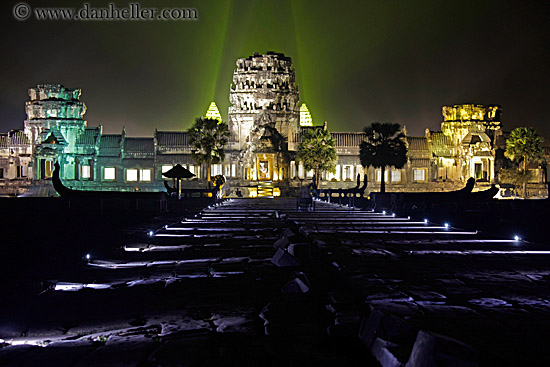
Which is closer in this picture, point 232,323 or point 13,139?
point 232,323

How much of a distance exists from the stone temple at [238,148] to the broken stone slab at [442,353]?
70858 mm

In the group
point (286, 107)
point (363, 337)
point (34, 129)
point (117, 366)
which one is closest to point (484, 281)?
point (363, 337)

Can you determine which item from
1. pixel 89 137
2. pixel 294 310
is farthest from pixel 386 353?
pixel 89 137

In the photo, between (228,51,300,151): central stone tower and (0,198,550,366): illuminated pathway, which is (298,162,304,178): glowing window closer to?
(228,51,300,151): central stone tower

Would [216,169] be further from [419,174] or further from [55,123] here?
[419,174]

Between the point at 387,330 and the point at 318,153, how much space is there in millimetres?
68060

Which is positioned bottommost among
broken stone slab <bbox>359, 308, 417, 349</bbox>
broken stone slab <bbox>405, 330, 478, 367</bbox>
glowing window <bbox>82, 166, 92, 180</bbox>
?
broken stone slab <bbox>359, 308, 417, 349</bbox>

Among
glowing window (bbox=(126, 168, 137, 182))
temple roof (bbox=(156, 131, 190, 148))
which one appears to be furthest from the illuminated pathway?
glowing window (bbox=(126, 168, 137, 182))

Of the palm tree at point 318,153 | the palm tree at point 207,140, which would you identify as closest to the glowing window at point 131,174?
the palm tree at point 207,140

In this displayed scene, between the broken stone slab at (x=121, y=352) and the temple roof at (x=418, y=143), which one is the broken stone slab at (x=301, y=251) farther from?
the temple roof at (x=418, y=143)

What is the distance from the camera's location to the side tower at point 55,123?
7894 cm

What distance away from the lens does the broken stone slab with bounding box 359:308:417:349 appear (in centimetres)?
478

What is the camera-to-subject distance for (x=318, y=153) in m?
72.7

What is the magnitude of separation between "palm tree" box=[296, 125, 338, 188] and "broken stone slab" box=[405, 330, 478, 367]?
6875 cm
